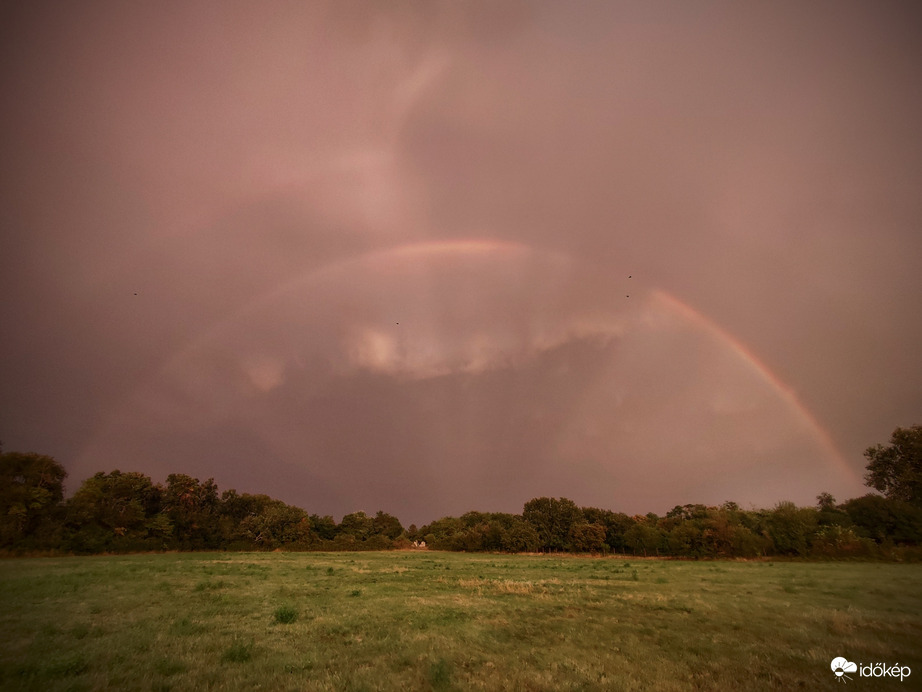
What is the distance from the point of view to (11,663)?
9.54 m

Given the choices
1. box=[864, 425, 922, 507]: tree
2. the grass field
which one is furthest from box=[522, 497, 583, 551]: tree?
the grass field

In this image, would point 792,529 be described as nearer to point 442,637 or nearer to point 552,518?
point 552,518

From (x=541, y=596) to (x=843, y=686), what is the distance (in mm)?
13236

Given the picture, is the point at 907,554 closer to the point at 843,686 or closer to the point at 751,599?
the point at 751,599

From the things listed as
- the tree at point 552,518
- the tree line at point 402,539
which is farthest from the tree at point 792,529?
the tree at point 552,518

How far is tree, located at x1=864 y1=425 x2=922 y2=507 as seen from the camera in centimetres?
6969

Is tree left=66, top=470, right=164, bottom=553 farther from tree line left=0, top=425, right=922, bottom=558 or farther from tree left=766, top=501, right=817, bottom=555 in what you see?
tree left=766, top=501, right=817, bottom=555

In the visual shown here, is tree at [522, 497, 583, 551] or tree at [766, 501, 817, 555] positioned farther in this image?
tree at [522, 497, 583, 551]

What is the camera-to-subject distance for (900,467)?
238 ft

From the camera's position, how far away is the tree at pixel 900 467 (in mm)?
69688

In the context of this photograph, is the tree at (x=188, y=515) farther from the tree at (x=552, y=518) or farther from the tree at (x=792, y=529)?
the tree at (x=792, y=529)

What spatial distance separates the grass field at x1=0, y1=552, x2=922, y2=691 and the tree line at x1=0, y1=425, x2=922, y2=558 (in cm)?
4472

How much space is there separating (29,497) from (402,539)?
63749 mm

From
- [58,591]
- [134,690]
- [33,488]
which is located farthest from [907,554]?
[33,488]
